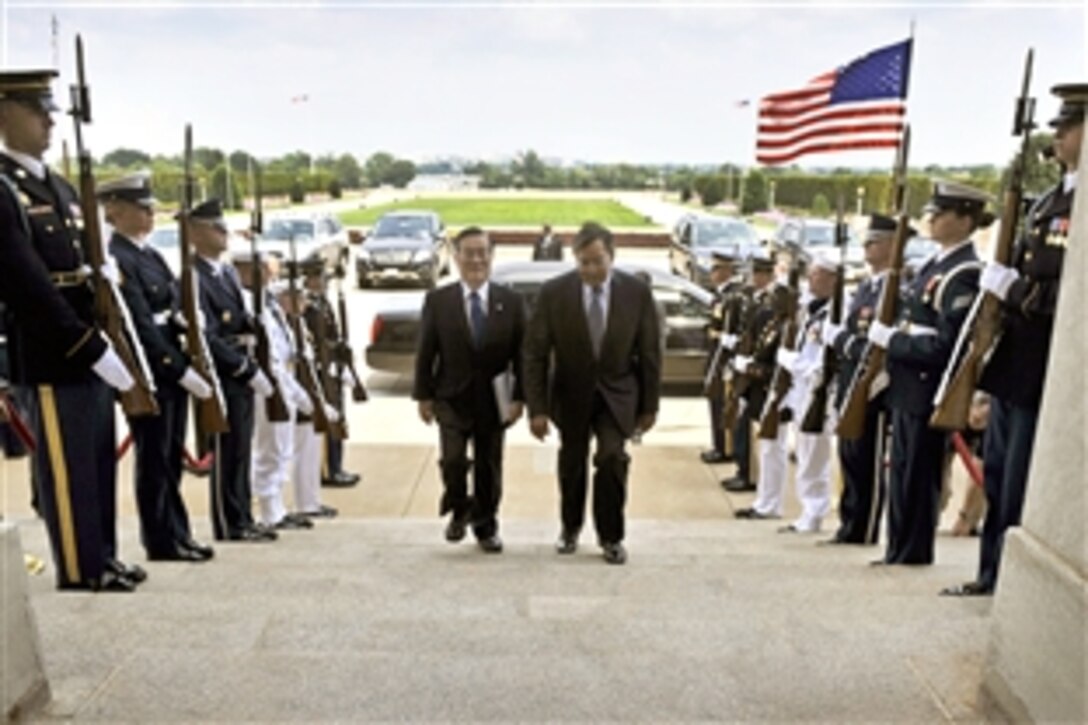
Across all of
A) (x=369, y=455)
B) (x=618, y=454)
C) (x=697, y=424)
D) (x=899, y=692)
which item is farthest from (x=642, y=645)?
(x=697, y=424)

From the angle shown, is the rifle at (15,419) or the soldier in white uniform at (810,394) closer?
the rifle at (15,419)

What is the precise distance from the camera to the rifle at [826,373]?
20.2 feet

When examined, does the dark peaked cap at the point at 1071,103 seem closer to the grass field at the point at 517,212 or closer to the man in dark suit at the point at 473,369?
the man in dark suit at the point at 473,369

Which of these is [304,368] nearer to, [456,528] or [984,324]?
[456,528]

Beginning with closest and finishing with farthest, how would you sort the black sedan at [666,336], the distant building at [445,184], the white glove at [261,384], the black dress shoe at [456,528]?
the black dress shoe at [456,528], the white glove at [261,384], the black sedan at [666,336], the distant building at [445,184]

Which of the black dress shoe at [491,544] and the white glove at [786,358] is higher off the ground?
the white glove at [786,358]

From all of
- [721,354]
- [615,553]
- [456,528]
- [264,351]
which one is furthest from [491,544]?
[721,354]

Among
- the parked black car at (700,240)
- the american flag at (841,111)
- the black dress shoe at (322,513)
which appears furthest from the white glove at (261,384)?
the parked black car at (700,240)

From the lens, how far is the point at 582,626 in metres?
3.26

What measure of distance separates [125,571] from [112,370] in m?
0.82

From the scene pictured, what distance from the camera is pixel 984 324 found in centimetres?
401

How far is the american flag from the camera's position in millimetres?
10664

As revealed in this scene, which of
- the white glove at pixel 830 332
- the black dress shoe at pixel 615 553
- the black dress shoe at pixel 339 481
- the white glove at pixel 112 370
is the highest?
the white glove at pixel 112 370

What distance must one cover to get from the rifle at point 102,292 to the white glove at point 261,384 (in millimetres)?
1450
